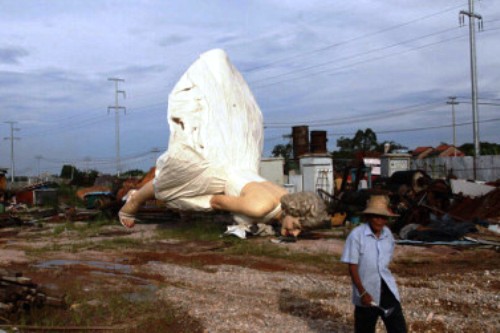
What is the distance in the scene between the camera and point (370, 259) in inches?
184

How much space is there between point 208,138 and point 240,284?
8667 mm

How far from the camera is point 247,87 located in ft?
63.9

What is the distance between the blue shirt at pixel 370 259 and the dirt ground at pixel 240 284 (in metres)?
1.58

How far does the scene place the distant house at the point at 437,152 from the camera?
4549cm

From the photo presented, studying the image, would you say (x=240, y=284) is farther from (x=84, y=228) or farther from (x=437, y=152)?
(x=437, y=152)

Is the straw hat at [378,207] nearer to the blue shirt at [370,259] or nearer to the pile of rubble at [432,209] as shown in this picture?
the blue shirt at [370,259]

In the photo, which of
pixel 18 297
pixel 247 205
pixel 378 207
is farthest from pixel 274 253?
pixel 378 207

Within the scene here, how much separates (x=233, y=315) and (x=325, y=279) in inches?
104

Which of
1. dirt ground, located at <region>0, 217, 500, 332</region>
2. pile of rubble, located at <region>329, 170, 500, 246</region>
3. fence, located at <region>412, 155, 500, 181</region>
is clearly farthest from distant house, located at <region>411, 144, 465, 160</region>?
dirt ground, located at <region>0, 217, 500, 332</region>

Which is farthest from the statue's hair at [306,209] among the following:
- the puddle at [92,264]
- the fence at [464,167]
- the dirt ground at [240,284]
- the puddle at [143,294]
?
the fence at [464,167]

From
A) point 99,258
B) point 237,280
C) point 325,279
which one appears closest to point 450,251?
point 325,279

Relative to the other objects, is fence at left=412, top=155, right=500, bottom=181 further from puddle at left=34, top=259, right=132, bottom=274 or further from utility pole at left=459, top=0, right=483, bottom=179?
puddle at left=34, top=259, right=132, bottom=274

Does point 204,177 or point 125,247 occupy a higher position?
point 204,177

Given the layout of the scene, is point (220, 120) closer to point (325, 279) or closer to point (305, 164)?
point (305, 164)
